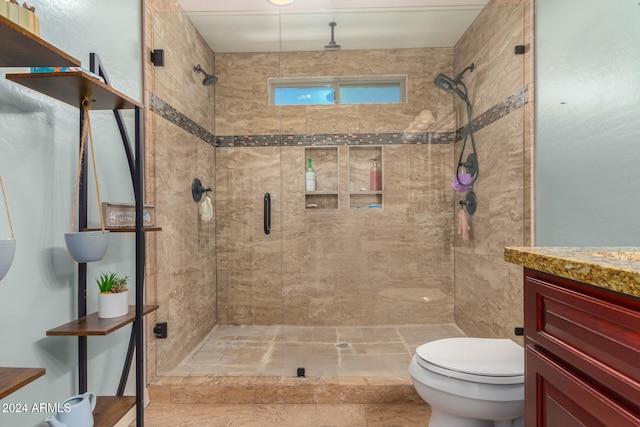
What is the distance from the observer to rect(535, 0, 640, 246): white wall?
1360 mm

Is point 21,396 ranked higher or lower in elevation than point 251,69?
lower

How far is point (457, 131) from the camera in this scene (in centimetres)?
281

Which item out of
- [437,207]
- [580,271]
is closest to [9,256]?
[580,271]

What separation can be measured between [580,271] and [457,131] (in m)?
2.27

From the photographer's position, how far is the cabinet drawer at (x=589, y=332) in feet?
2.10

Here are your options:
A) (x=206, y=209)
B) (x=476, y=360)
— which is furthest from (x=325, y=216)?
(x=476, y=360)

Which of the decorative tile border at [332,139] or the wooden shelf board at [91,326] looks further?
the decorative tile border at [332,139]

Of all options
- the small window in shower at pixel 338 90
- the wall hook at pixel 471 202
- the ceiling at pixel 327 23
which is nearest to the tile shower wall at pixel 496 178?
the wall hook at pixel 471 202

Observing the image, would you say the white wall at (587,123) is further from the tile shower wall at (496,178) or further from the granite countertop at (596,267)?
the granite countertop at (596,267)

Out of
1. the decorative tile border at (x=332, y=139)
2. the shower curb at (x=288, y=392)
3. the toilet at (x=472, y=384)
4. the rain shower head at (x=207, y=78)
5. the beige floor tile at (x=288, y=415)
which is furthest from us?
the decorative tile border at (x=332, y=139)

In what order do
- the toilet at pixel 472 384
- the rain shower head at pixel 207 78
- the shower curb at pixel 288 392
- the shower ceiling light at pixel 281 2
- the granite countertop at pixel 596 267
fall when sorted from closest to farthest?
the granite countertop at pixel 596 267 < the toilet at pixel 472 384 < the shower curb at pixel 288 392 < the shower ceiling light at pixel 281 2 < the rain shower head at pixel 207 78

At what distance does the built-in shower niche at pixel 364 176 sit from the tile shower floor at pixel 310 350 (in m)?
1.04

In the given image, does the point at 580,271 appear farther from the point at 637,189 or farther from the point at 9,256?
the point at 9,256

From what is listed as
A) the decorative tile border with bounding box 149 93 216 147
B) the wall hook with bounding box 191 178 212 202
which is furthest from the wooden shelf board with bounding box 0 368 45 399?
the wall hook with bounding box 191 178 212 202
